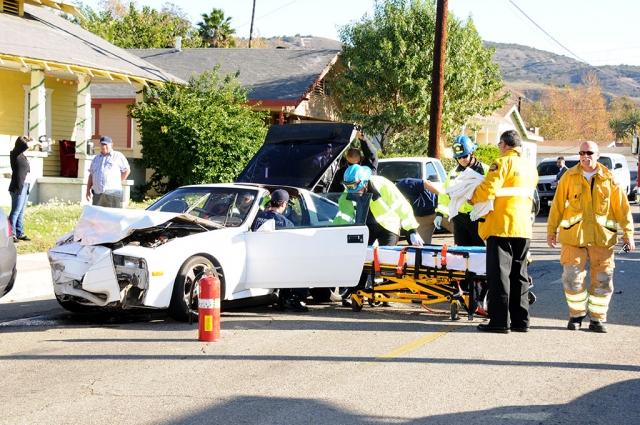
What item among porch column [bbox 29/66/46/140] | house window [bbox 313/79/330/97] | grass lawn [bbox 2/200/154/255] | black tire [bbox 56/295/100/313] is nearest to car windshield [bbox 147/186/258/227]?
black tire [bbox 56/295/100/313]

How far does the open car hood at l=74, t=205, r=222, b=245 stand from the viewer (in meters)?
8.38

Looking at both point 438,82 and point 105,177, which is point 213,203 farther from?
point 438,82

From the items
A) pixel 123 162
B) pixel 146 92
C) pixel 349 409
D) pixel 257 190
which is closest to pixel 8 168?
pixel 146 92

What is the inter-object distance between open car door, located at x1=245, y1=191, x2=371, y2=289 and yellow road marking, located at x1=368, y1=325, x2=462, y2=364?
3.92 feet

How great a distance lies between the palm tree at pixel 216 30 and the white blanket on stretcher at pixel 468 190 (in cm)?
5014

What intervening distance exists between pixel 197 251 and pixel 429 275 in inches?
99.5

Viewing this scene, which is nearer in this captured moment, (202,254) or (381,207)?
(202,254)

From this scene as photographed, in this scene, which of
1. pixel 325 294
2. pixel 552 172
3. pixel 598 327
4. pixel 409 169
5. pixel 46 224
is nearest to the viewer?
pixel 598 327

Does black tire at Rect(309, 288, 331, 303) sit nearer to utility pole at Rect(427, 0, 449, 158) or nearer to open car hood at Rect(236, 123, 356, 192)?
open car hood at Rect(236, 123, 356, 192)

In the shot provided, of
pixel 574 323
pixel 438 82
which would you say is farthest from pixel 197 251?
pixel 438 82

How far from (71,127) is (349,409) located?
859 inches

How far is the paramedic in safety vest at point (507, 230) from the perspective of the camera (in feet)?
26.9

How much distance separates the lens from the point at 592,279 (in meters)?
8.52

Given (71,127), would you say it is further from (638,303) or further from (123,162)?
(638,303)
